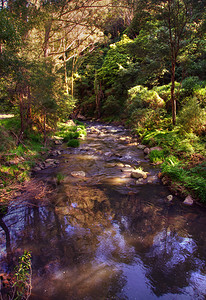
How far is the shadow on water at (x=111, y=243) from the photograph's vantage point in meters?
3.03

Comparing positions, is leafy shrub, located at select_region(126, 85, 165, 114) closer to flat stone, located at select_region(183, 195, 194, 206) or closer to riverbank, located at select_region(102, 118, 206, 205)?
riverbank, located at select_region(102, 118, 206, 205)

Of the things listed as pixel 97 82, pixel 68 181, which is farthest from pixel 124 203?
pixel 97 82

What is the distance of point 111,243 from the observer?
397 cm

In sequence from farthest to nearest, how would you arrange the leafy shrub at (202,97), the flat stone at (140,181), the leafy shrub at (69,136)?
1. the leafy shrub at (69,136)
2. the leafy shrub at (202,97)
3. the flat stone at (140,181)

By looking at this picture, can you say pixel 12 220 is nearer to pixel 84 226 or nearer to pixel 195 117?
pixel 84 226

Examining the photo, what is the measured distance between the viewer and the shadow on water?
119 inches

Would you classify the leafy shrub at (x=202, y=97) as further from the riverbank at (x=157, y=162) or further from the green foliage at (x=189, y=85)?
the riverbank at (x=157, y=162)

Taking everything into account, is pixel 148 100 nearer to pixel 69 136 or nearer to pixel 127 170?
pixel 69 136

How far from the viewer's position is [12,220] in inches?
188

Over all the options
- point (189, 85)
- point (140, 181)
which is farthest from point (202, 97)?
point (140, 181)

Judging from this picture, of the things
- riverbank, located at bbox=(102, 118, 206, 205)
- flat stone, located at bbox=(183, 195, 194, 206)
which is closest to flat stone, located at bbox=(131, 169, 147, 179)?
riverbank, located at bbox=(102, 118, 206, 205)

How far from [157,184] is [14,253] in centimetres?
498

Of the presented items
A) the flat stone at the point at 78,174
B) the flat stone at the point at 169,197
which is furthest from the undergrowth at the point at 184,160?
the flat stone at the point at 78,174

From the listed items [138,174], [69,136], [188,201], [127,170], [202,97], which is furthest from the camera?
[69,136]
